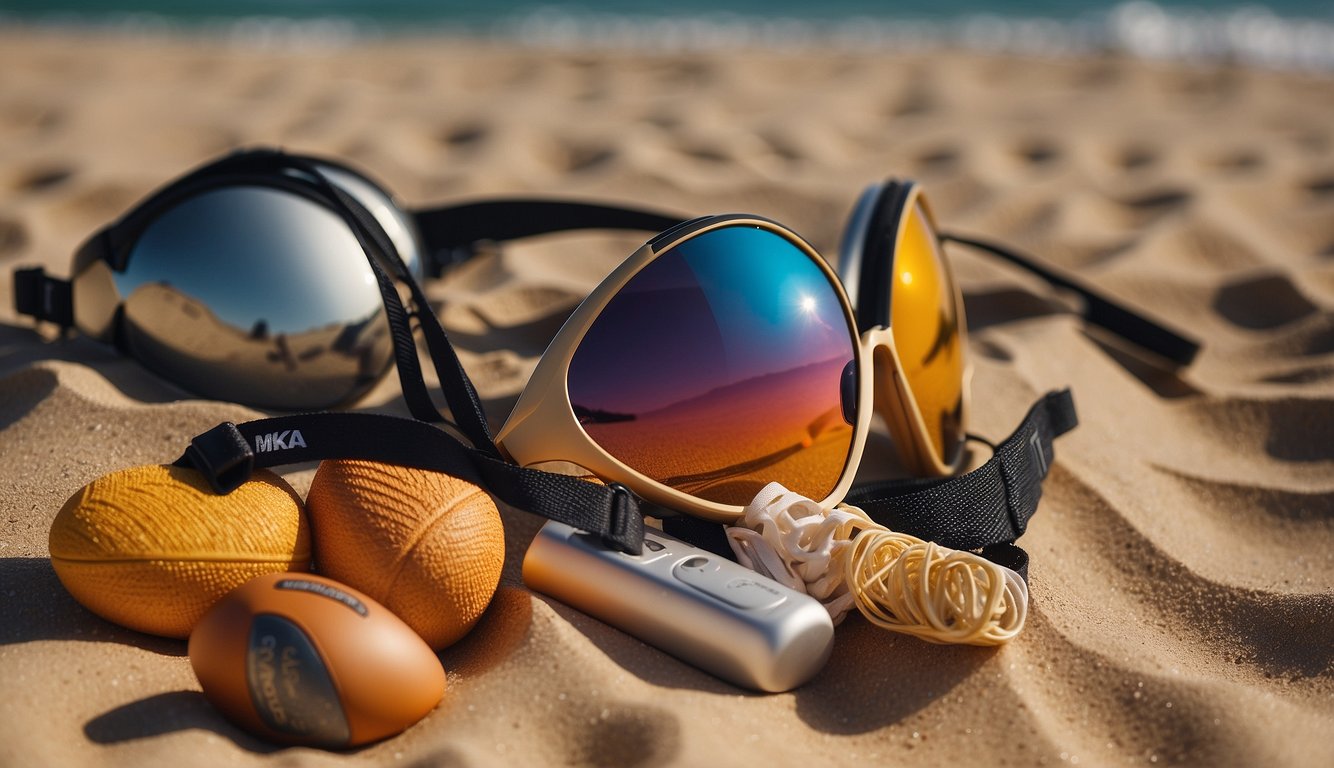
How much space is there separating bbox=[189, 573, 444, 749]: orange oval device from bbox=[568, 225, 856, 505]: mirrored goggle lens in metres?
0.49

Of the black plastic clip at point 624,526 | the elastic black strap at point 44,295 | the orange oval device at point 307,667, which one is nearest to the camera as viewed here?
the orange oval device at point 307,667

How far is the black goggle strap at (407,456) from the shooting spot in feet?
5.29

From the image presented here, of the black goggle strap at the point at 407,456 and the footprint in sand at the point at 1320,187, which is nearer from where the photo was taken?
the black goggle strap at the point at 407,456

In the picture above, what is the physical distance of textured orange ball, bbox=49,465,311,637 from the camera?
1.49m

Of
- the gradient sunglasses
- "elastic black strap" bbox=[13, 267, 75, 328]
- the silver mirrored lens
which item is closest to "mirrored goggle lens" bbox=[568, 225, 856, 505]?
the gradient sunglasses

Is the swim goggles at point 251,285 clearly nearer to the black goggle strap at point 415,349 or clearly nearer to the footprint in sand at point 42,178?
the black goggle strap at point 415,349

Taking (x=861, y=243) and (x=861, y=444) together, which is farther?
(x=861, y=243)

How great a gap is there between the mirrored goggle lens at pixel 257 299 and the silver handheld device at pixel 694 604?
66cm

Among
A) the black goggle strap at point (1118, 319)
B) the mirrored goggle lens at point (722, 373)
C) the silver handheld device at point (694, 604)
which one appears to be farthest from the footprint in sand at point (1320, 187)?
the silver handheld device at point (694, 604)

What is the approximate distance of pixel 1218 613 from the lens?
1.85 meters

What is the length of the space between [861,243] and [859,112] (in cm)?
305

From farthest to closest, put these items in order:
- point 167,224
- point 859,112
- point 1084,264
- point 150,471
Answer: point 859,112 → point 1084,264 → point 167,224 → point 150,471

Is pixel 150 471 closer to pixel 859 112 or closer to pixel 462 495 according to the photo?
pixel 462 495

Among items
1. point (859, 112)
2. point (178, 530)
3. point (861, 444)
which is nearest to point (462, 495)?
point (178, 530)
